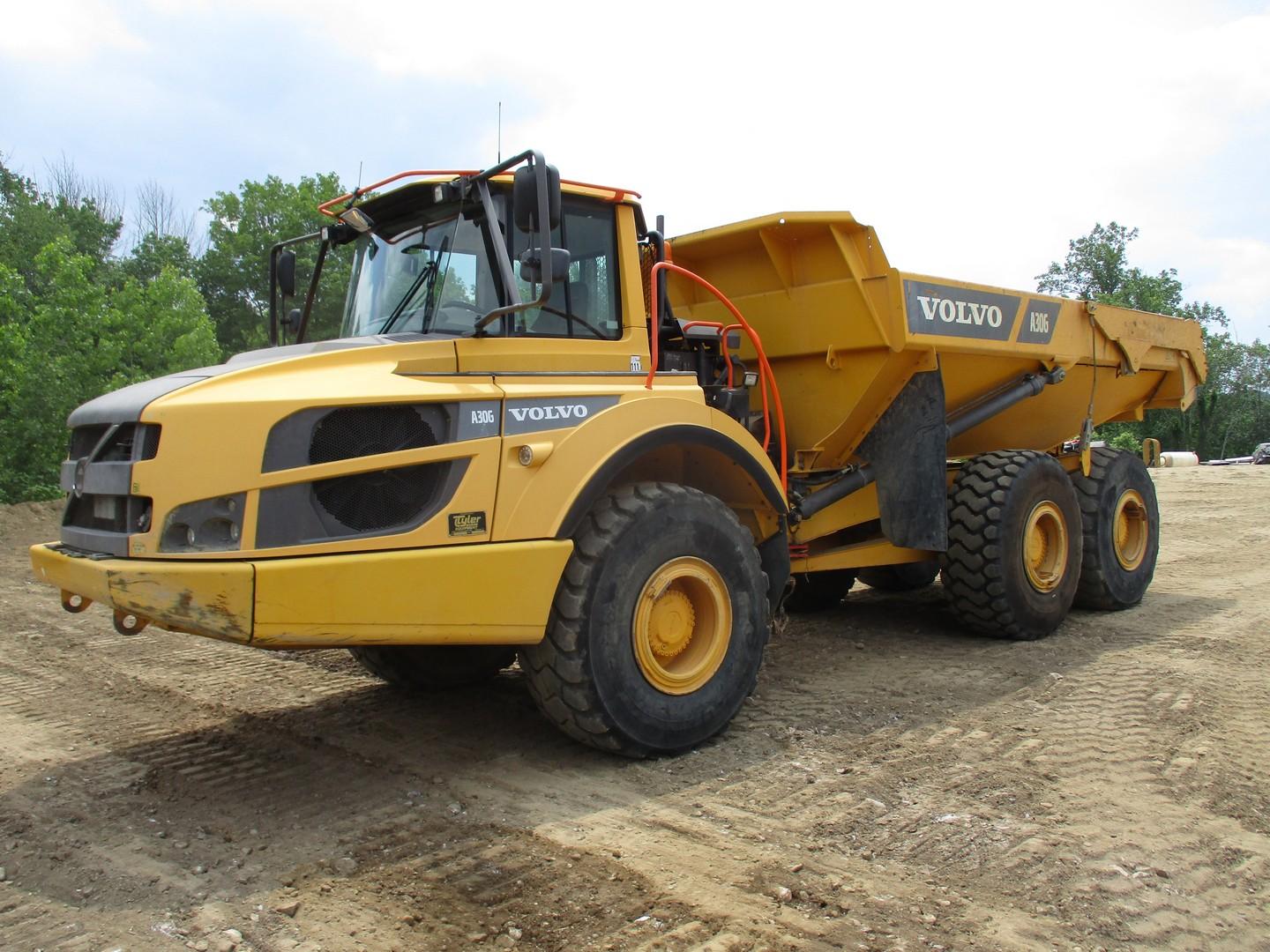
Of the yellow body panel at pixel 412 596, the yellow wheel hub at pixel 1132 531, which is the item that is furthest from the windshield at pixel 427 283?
the yellow wheel hub at pixel 1132 531

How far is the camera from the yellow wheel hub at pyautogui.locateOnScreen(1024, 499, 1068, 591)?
6848 mm

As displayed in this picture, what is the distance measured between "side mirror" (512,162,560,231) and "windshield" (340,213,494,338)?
45 cm

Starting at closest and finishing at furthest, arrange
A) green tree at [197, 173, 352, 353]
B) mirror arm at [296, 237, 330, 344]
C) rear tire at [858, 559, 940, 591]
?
1. mirror arm at [296, 237, 330, 344]
2. rear tire at [858, 559, 940, 591]
3. green tree at [197, 173, 352, 353]

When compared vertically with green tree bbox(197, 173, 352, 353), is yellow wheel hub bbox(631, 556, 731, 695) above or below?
below

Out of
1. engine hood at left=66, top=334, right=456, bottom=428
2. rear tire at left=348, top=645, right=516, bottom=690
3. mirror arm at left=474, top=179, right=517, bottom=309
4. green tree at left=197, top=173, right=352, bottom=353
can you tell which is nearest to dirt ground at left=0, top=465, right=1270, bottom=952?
rear tire at left=348, top=645, right=516, bottom=690

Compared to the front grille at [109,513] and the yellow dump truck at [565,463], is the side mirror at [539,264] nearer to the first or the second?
the yellow dump truck at [565,463]

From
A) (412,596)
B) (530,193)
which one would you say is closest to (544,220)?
(530,193)

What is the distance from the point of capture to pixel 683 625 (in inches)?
183

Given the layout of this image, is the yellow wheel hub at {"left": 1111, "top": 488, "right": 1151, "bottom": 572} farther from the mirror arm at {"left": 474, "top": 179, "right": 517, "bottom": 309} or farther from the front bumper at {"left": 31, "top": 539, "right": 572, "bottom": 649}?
the mirror arm at {"left": 474, "top": 179, "right": 517, "bottom": 309}

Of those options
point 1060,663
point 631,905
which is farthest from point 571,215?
point 1060,663

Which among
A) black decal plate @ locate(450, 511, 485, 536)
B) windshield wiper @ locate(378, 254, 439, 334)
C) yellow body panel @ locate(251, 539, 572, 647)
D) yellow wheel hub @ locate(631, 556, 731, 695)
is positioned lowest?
yellow wheel hub @ locate(631, 556, 731, 695)

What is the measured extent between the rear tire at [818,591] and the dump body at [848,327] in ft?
4.53

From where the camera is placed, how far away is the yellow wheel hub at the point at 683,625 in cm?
439

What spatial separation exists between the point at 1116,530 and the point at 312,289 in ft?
20.2
